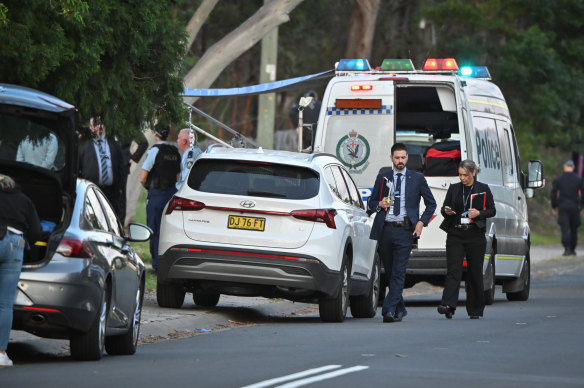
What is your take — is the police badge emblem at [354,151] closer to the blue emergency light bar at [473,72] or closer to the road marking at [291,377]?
the blue emergency light bar at [473,72]

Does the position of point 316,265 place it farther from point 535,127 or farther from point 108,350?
point 535,127

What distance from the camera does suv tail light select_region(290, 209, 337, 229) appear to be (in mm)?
14336

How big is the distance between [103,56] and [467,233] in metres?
4.37

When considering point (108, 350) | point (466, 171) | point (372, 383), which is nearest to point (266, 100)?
point (466, 171)

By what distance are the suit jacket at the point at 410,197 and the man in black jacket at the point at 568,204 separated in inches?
676

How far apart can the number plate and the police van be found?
351 cm

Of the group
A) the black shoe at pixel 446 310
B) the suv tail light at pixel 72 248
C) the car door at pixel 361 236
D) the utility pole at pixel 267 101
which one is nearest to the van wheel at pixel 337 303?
the car door at pixel 361 236

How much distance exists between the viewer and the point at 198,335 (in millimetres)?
13734

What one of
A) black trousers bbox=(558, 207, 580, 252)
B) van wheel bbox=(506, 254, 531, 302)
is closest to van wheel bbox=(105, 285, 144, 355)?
van wheel bbox=(506, 254, 531, 302)

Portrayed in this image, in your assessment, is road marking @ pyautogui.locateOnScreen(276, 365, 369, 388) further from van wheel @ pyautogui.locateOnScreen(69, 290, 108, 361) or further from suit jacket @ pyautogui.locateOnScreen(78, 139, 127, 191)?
suit jacket @ pyautogui.locateOnScreen(78, 139, 127, 191)

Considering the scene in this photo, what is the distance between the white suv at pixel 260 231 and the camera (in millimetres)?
14273

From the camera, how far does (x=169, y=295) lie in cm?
1525

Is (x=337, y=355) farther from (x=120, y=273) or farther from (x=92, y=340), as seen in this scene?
(x=92, y=340)

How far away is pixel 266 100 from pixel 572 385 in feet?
61.9
